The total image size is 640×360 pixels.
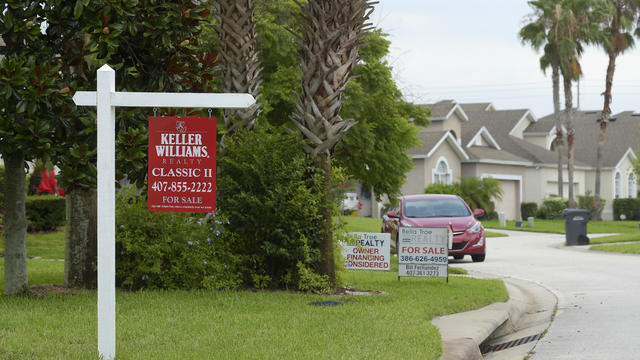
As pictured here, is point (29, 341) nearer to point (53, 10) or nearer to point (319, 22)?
point (53, 10)

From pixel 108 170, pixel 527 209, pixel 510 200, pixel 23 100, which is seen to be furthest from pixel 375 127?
pixel 527 209

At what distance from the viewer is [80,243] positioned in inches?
471

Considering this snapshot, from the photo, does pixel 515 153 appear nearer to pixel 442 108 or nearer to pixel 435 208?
pixel 442 108

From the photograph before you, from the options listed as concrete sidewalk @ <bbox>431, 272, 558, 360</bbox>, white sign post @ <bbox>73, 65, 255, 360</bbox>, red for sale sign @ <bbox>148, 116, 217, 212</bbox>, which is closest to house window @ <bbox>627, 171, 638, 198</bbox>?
concrete sidewalk @ <bbox>431, 272, 558, 360</bbox>

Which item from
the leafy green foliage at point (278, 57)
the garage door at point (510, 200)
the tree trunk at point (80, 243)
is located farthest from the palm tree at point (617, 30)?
the tree trunk at point (80, 243)

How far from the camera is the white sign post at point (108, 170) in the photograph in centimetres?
680

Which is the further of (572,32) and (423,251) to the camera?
(572,32)

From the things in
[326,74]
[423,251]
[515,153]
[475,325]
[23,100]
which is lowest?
[475,325]

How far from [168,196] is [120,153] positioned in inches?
110

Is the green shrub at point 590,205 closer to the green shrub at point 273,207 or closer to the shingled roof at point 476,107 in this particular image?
the shingled roof at point 476,107

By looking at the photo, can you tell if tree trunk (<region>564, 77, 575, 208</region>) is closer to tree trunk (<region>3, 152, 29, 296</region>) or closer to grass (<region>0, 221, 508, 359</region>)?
grass (<region>0, 221, 508, 359</region>)

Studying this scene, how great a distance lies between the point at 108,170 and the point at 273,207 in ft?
16.9

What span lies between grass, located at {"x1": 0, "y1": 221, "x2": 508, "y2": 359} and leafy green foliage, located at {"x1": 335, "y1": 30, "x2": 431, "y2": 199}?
473 inches

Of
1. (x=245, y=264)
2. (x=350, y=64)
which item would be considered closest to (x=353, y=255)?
(x=245, y=264)
